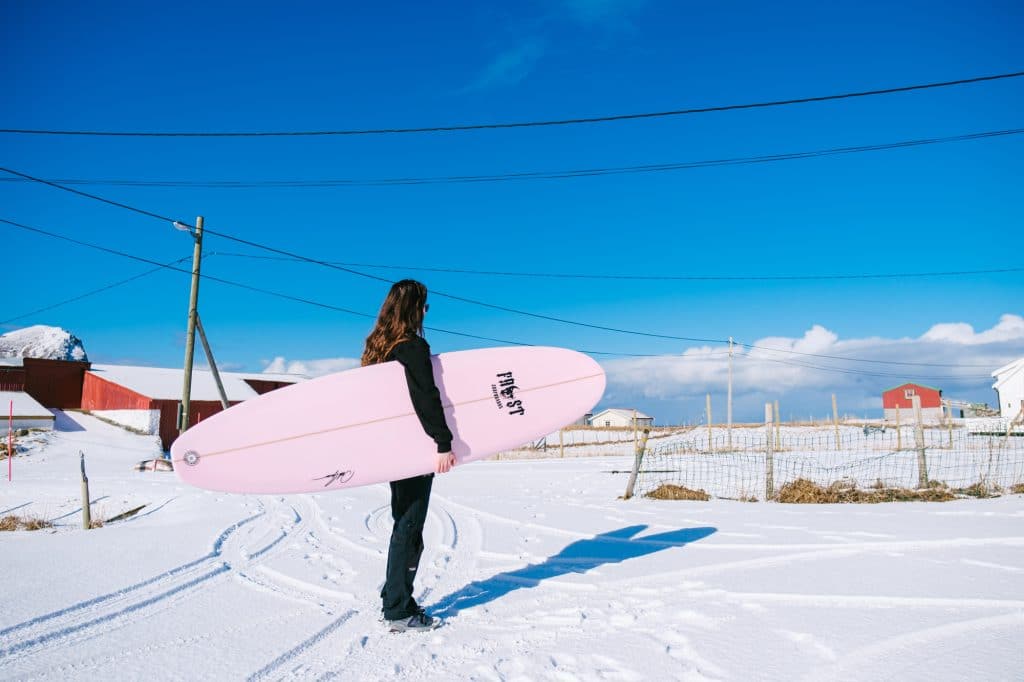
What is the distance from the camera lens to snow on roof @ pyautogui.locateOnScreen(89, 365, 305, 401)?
28.8 meters

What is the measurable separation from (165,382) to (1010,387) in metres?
42.6

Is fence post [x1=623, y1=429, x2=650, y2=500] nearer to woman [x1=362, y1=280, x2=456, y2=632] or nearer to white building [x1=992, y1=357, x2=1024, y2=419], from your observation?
woman [x1=362, y1=280, x2=456, y2=632]

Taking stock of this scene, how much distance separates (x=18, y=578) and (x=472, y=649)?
127 inches

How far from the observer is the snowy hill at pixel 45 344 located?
52094mm

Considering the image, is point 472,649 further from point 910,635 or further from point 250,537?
point 250,537

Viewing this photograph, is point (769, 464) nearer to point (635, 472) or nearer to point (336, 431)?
point (635, 472)

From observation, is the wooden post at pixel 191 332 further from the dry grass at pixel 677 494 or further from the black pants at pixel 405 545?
the black pants at pixel 405 545

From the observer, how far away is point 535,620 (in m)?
3.38

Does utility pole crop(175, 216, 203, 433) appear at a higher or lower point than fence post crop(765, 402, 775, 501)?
higher

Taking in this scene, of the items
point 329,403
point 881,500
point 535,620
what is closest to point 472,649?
point 535,620

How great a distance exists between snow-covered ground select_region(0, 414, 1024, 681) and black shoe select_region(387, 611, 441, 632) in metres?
0.06

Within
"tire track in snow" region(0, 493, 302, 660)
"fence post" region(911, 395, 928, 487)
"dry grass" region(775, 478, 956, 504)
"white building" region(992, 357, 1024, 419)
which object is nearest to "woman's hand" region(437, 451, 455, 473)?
"tire track in snow" region(0, 493, 302, 660)

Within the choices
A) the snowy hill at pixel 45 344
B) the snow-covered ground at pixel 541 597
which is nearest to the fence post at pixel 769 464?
the snow-covered ground at pixel 541 597

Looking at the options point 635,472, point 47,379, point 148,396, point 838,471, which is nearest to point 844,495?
point 635,472
